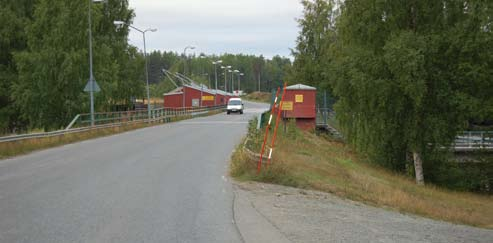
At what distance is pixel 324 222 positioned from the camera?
9.12 metres

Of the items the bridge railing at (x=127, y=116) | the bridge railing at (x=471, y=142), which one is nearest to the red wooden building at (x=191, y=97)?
the bridge railing at (x=127, y=116)

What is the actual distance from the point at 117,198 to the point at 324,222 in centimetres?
421

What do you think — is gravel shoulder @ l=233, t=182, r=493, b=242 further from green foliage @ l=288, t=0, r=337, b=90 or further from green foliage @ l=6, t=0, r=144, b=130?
green foliage @ l=288, t=0, r=337, b=90

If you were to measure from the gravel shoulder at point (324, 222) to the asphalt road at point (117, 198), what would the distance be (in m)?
0.42

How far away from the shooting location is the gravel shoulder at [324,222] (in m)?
8.18

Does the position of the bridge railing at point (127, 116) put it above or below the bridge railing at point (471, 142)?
above

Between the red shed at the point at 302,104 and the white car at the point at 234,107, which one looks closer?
the red shed at the point at 302,104

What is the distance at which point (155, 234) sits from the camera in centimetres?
809

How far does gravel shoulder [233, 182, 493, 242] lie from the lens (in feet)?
26.8

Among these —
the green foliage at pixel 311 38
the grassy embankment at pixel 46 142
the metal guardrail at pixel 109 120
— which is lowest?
the grassy embankment at pixel 46 142

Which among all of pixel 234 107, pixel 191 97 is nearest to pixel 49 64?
pixel 234 107

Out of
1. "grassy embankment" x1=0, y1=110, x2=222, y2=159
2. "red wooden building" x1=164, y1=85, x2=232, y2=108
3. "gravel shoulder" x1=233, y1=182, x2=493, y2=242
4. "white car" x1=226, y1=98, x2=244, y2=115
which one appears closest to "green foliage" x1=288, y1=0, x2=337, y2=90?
"white car" x1=226, y1=98, x2=244, y2=115

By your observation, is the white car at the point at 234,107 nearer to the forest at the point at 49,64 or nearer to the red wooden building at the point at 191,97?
the red wooden building at the point at 191,97

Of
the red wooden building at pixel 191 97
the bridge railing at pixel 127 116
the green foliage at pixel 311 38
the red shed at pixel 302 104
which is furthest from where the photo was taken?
the red wooden building at pixel 191 97
